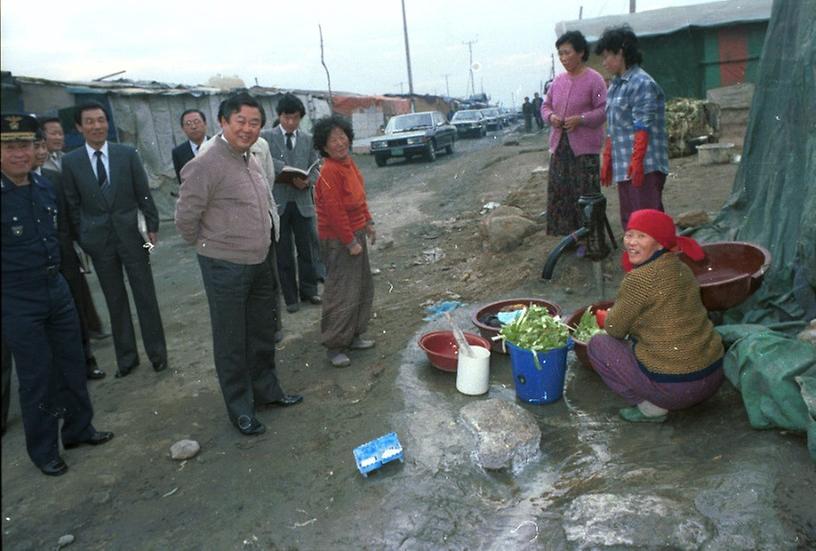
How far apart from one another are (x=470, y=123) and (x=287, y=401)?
2680 cm

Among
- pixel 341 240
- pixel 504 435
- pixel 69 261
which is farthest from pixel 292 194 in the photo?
pixel 504 435

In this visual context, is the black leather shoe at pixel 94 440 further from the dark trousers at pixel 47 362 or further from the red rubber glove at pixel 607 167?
the red rubber glove at pixel 607 167

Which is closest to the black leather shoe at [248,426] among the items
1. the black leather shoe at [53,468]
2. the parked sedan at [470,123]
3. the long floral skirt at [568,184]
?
the black leather shoe at [53,468]

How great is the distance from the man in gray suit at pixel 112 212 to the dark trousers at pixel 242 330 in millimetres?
1316

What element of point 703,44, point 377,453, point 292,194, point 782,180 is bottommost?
point 377,453

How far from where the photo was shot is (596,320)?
4203 mm

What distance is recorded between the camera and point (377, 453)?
325cm

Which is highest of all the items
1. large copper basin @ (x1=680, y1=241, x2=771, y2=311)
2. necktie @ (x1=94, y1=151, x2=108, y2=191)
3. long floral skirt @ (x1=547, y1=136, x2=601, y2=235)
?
necktie @ (x1=94, y1=151, x2=108, y2=191)

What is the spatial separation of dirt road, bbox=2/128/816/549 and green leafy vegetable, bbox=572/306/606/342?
0.87 ft

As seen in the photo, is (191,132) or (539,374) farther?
(191,132)

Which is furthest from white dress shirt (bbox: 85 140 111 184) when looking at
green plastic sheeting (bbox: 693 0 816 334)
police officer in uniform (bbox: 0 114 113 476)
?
green plastic sheeting (bbox: 693 0 816 334)

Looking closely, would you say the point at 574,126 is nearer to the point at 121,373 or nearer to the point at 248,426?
the point at 248,426

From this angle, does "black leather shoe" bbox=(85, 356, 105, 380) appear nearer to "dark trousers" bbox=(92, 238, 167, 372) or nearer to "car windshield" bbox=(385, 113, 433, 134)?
"dark trousers" bbox=(92, 238, 167, 372)

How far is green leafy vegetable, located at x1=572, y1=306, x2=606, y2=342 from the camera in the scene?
13.7 feet
